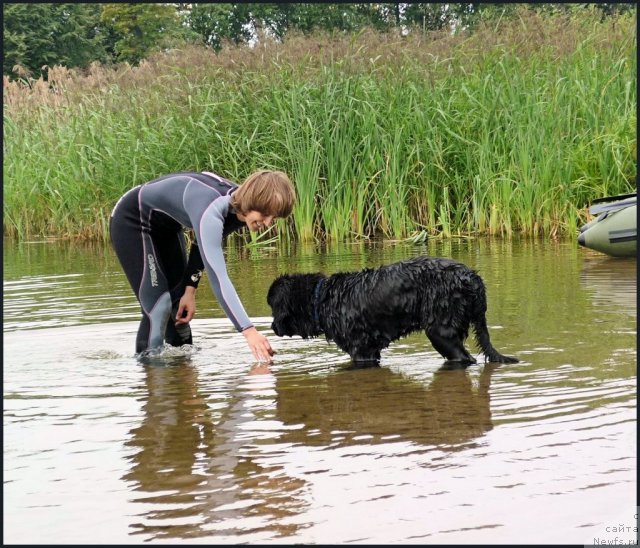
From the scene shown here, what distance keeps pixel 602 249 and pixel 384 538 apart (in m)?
7.24

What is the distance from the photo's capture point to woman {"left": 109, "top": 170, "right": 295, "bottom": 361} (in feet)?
18.8

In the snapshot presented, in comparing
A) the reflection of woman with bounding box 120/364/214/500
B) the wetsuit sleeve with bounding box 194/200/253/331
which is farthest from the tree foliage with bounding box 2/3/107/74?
the reflection of woman with bounding box 120/364/214/500

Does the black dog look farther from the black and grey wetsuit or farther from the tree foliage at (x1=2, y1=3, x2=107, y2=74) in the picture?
the tree foliage at (x1=2, y1=3, x2=107, y2=74)

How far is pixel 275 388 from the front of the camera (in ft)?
18.0

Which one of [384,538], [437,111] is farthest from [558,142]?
[384,538]

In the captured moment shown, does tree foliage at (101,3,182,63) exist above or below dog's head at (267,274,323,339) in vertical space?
above

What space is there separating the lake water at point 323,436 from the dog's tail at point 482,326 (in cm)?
15

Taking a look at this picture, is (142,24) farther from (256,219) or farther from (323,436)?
(323,436)

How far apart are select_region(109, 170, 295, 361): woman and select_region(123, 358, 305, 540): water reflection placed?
525 millimetres

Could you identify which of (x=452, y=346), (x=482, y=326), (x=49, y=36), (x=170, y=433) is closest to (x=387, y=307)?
(x=452, y=346)

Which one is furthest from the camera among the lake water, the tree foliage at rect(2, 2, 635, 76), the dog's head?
the tree foliage at rect(2, 2, 635, 76)

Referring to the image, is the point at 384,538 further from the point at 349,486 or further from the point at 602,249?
the point at 602,249

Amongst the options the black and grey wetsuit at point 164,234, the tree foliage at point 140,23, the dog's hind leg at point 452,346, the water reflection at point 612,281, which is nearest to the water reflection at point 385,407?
the dog's hind leg at point 452,346

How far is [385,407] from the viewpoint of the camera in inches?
197
